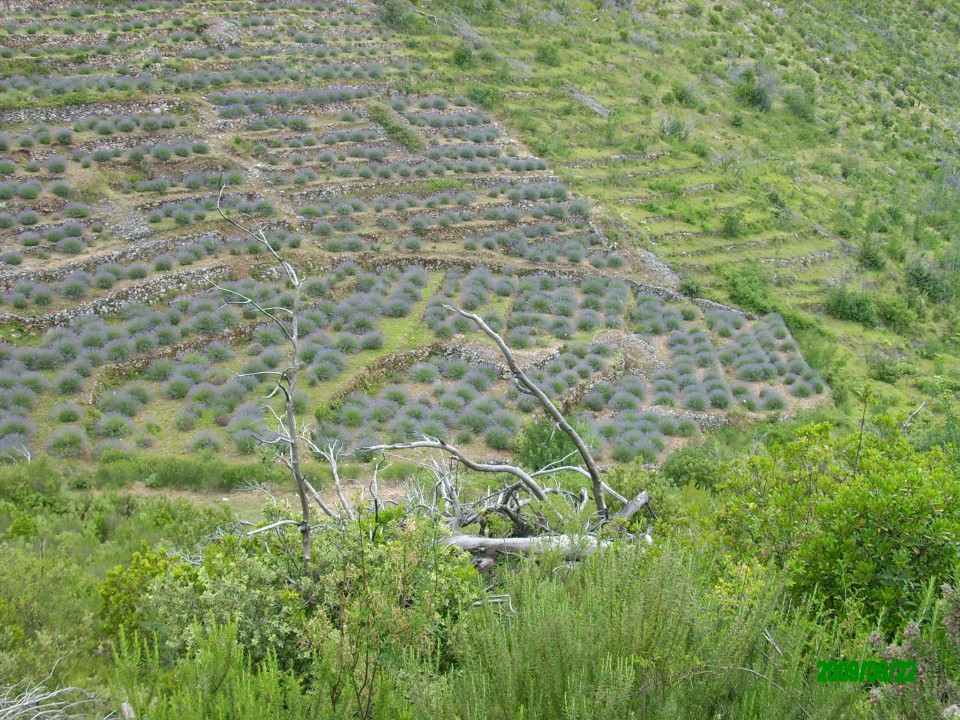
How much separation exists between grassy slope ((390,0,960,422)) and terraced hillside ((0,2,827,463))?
128 centimetres

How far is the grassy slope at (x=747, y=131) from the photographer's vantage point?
25.3 m

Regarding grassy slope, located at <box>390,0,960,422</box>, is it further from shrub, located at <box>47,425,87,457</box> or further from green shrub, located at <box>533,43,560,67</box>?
shrub, located at <box>47,425,87,457</box>

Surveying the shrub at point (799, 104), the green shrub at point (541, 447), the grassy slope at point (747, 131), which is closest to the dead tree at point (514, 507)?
the green shrub at point (541, 447)

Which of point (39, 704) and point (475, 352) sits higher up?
point (39, 704)

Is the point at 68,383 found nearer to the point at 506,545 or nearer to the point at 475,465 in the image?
the point at 475,465

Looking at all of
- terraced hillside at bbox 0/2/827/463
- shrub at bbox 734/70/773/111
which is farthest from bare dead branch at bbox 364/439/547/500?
shrub at bbox 734/70/773/111

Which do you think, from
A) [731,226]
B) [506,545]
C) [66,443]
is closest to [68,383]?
[66,443]

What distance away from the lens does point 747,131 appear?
3362cm

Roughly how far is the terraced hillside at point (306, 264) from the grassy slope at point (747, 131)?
1.28m

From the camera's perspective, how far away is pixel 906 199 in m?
32.2

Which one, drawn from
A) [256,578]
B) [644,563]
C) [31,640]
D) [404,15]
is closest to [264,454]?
[256,578]

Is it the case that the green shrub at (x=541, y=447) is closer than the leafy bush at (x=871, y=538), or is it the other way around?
the leafy bush at (x=871, y=538)

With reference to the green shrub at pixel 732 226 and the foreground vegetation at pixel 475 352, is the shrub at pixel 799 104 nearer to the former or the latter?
the foreground vegetation at pixel 475 352

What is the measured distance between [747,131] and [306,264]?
22744 mm
